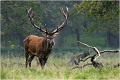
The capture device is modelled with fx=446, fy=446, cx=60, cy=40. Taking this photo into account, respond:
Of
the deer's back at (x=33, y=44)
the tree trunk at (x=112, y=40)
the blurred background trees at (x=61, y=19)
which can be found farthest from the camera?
the tree trunk at (x=112, y=40)

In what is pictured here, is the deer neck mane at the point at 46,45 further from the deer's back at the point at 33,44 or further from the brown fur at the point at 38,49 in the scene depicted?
the deer's back at the point at 33,44

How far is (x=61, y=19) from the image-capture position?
4784cm

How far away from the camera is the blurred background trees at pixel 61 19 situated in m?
18.9

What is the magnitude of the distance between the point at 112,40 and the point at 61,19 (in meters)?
7.88

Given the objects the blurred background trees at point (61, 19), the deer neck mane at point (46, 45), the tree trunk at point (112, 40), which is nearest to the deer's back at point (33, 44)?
the deer neck mane at point (46, 45)

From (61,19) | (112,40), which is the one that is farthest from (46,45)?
(112,40)

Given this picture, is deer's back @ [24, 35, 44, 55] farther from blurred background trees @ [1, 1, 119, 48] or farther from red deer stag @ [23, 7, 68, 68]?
blurred background trees @ [1, 1, 119, 48]

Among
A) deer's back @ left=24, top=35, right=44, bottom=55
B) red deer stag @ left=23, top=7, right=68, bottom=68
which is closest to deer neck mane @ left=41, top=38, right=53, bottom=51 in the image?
red deer stag @ left=23, top=7, right=68, bottom=68

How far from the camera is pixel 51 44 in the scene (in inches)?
559

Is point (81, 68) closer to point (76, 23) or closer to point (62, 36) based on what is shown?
point (76, 23)

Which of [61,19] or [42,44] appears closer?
[42,44]

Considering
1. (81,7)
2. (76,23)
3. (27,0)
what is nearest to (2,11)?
(27,0)

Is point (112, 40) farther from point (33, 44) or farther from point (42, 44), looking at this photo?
point (42, 44)

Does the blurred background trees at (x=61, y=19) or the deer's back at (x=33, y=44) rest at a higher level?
the blurred background trees at (x=61, y=19)
